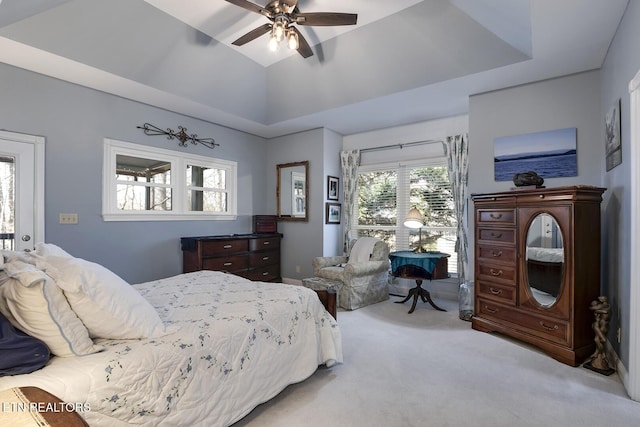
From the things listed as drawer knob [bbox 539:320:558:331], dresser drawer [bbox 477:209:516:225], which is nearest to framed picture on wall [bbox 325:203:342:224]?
dresser drawer [bbox 477:209:516:225]

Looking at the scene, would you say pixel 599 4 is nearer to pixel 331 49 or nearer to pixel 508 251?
pixel 508 251

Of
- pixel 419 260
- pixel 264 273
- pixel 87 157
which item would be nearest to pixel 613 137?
pixel 419 260

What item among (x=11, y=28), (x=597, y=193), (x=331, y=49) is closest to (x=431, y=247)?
(x=597, y=193)

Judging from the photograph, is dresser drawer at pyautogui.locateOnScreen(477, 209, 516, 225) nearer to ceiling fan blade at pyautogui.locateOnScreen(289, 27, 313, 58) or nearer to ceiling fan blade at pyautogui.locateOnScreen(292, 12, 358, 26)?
ceiling fan blade at pyautogui.locateOnScreen(292, 12, 358, 26)

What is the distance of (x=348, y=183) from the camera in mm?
5562

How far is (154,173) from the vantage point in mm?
4418

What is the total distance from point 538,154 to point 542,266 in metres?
1.32

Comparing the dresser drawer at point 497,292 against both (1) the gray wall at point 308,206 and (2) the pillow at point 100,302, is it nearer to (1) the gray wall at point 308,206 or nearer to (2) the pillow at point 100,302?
(1) the gray wall at point 308,206

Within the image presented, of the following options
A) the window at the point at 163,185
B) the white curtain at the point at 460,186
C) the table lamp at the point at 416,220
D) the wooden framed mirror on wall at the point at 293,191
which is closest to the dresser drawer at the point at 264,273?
the wooden framed mirror on wall at the point at 293,191

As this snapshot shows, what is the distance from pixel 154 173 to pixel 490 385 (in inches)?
175

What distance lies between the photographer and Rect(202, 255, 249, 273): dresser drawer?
441 cm

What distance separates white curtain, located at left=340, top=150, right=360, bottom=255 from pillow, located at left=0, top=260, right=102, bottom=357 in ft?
14.3

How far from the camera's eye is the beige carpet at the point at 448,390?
1938 mm

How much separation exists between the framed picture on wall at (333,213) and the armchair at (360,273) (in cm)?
62
